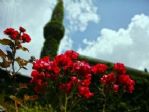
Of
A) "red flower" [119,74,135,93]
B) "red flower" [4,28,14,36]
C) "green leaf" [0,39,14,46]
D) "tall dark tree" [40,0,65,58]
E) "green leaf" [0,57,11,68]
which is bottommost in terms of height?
"green leaf" [0,57,11,68]

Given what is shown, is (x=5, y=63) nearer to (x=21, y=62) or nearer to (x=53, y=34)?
(x=21, y=62)

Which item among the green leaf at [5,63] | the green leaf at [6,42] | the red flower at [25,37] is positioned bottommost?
the green leaf at [5,63]

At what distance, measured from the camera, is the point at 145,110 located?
46.8ft

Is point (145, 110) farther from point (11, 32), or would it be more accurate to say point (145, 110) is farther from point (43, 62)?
point (11, 32)

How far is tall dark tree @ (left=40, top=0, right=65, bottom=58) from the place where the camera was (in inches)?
1089

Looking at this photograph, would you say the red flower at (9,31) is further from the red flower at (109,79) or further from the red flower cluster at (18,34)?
the red flower at (109,79)

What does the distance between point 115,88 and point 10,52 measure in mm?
2771

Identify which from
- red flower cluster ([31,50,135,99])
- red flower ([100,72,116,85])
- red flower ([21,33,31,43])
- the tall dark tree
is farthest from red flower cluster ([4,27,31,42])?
the tall dark tree

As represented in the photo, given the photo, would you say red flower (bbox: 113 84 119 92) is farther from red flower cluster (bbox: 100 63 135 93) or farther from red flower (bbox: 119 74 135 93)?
red flower (bbox: 119 74 135 93)

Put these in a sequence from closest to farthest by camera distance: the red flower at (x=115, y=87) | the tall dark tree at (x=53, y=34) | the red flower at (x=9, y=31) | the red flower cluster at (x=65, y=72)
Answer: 1. the red flower at (x=9, y=31)
2. the red flower cluster at (x=65, y=72)
3. the red flower at (x=115, y=87)
4. the tall dark tree at (x=53, y=34)

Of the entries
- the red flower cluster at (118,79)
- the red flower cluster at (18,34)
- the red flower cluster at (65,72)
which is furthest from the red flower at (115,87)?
the red flower cluster at (18,34)

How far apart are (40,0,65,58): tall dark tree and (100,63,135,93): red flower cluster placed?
60.5 ft

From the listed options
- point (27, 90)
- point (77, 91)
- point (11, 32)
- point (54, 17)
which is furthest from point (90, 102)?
point (54, 17)

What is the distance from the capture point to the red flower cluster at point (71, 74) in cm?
797
